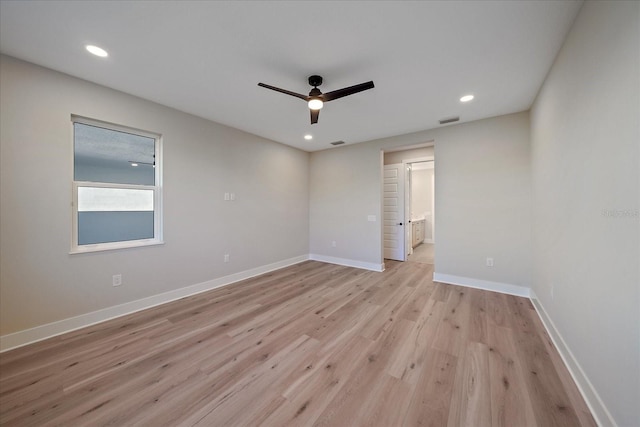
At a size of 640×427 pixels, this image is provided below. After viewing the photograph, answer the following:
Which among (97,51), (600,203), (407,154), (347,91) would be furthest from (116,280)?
(407,154)

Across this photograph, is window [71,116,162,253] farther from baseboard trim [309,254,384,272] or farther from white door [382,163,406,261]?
white door [382,163,406,261]

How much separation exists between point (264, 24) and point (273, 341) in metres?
2.74

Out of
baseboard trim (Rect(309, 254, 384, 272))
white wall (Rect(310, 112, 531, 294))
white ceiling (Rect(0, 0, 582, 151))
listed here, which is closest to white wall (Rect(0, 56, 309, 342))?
white ceiling (Rect(0, 0, 582, 151))

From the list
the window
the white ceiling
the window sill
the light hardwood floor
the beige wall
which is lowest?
the light hardwood floor

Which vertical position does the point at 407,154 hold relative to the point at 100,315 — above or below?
above

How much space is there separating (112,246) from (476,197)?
507cm

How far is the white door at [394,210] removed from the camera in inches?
207

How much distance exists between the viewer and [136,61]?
220 centimetres

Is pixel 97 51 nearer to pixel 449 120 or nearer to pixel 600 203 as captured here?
pixel 600 203

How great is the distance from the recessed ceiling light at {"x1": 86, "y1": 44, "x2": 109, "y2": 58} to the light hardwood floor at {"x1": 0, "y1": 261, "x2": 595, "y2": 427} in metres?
2.72

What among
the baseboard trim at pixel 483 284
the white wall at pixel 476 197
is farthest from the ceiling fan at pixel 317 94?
the baseboard trim at pixel 483 284

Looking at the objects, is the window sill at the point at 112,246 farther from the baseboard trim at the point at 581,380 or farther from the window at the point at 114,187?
the baseboard trim at the point at 581,380

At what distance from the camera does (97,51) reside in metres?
2.06

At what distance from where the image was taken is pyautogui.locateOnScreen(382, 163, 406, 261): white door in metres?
5.26
